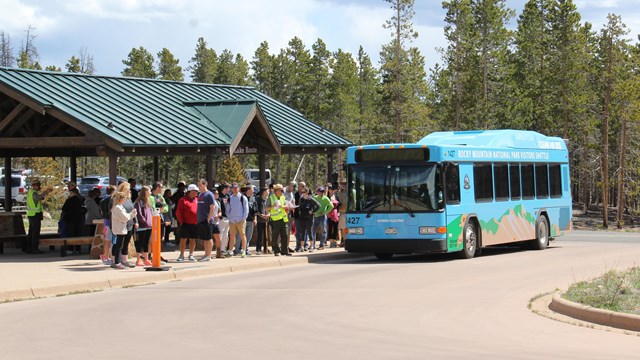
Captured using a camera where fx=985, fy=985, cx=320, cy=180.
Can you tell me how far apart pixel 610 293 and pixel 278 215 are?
459 inches

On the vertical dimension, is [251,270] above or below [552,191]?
below

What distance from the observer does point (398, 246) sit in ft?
78.2

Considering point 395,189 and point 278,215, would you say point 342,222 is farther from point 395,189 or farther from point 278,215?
point 395,189

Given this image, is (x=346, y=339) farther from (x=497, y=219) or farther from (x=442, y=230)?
(x=497, y=219)

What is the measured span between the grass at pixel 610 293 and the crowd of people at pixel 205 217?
9.67 metres

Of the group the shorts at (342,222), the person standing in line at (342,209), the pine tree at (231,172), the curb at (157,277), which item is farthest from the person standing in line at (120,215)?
the pine tree at (231,172)

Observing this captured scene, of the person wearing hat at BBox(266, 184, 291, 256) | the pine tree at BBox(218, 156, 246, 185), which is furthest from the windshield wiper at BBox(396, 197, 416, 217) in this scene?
the pine tree at BBox(218, 156, 246, 185)

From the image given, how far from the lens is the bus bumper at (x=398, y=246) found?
2348 centimetres

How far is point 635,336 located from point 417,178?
1238 cm

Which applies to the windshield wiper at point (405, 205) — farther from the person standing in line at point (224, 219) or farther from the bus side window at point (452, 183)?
the person standing in line at point (224, 219)

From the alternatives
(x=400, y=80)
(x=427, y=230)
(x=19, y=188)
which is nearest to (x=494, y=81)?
(x=400, y=80)

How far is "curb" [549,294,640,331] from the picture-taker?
1226cm

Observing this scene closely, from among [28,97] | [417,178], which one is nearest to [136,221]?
[28,97]

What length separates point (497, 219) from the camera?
26.2 m
